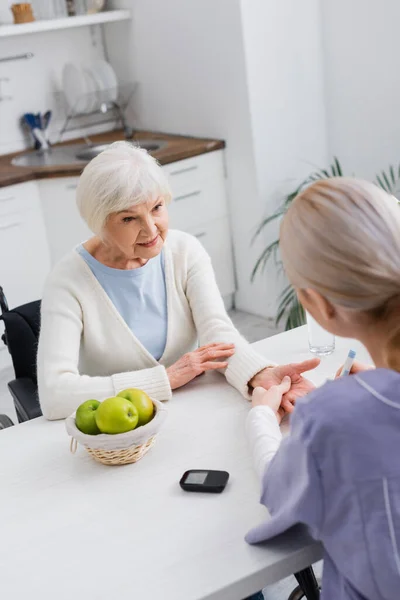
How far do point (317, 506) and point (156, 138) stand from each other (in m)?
3.20

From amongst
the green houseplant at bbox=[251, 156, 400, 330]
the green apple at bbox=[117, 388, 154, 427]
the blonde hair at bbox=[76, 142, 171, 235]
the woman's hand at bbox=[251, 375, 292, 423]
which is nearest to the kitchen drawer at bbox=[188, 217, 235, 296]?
the green houseplant at bbox=[251, 156, 400, 330]

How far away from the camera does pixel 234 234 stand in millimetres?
3973

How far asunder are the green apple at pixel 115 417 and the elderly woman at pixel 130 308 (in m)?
0.28

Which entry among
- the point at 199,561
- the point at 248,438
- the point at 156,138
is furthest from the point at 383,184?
the point at 199,561

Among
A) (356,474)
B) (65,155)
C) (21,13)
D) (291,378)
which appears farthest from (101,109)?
(356,474)

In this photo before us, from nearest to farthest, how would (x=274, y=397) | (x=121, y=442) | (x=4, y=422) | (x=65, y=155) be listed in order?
(x=121, y=442) < (x=274, y=397) < (x=4, y=422) < (x=65, y=155)

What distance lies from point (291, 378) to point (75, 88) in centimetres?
281

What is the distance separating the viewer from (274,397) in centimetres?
159

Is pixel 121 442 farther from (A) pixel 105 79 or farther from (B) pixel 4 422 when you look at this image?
(A) pixel 105 79

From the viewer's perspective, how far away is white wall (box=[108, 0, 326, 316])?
3.58 metres

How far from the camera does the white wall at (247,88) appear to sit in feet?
11.8

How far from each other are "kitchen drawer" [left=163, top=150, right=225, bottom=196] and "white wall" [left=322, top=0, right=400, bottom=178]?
0.57 metres

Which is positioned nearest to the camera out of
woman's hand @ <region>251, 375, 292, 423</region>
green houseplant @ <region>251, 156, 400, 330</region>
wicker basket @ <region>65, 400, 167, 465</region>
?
wicker basket @ <region>65, 400, 167, 465</region>

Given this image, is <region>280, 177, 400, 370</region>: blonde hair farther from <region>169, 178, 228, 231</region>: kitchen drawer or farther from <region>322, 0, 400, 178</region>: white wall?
<region>169, 178, 228, 231</region>: kitchen drawer
